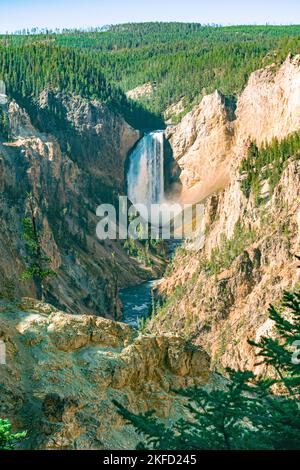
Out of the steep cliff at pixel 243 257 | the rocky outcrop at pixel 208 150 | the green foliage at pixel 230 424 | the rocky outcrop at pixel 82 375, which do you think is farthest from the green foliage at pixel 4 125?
the green foliage at pixel 230 424

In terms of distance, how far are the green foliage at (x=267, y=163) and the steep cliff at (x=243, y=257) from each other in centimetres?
30

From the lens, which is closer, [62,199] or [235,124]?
[62,199]

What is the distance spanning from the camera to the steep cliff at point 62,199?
388ft

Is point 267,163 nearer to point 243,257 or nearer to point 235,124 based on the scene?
point 243,257

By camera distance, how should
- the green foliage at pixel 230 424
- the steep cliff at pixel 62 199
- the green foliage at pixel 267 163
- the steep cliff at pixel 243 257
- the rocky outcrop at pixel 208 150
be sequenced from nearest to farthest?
1. the green foliage at pixel 230 424
2. the steep cliff at pixel 243 257
3. the steep cliff at pixel 62 199
4. the green foliage at pixel 267 163
5. the rocky outcrop at pixel 208 150

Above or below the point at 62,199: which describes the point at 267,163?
above

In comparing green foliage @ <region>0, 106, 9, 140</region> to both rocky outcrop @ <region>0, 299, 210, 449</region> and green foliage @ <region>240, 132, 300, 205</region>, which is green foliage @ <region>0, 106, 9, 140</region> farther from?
rocky outcrop @ <region>0, 299, 210, 449</region>

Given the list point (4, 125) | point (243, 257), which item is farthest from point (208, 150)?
point (243, 257)

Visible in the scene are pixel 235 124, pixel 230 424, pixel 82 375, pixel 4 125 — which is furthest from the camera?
pixel 235 124

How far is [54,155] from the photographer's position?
15938 centimetres

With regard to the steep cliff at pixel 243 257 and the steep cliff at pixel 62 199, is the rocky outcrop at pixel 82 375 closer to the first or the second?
the steep cliff at pixel 62 199

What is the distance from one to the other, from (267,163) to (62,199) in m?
40.5

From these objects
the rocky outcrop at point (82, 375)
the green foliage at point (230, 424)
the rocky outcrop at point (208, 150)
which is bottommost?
the rocky outcrop at point (208, 150)

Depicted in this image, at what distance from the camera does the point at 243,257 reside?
4542 inches
